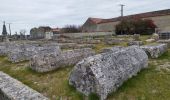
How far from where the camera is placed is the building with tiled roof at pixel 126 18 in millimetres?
64375

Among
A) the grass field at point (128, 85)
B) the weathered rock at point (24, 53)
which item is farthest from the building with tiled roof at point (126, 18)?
the grass field at point (128, 85)

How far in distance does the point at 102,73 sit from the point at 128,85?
4.34 ft

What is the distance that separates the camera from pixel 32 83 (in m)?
11.1

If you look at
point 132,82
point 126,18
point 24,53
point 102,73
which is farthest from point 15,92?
point 126,18

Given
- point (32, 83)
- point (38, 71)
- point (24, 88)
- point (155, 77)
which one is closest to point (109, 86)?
point (155, 77)

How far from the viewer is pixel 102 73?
8086 mm

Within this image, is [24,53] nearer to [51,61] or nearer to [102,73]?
[51,61]

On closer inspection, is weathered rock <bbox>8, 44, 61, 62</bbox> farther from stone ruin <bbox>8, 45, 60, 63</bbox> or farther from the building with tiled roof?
the building with tiled roof

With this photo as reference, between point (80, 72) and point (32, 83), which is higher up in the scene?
point (80, 72)

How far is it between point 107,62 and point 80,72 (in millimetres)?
998

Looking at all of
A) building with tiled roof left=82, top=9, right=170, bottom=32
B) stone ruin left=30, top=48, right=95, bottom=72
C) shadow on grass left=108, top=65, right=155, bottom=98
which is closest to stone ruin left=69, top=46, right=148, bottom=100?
shadow on grass left=108, top=65, right=155, bottom=98

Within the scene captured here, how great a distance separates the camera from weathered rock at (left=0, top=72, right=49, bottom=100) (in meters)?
8.59

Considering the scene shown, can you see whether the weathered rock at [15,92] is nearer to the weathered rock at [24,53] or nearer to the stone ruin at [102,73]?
the stone ruin at [102,73]

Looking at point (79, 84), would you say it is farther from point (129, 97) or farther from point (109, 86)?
point (129, 97)
